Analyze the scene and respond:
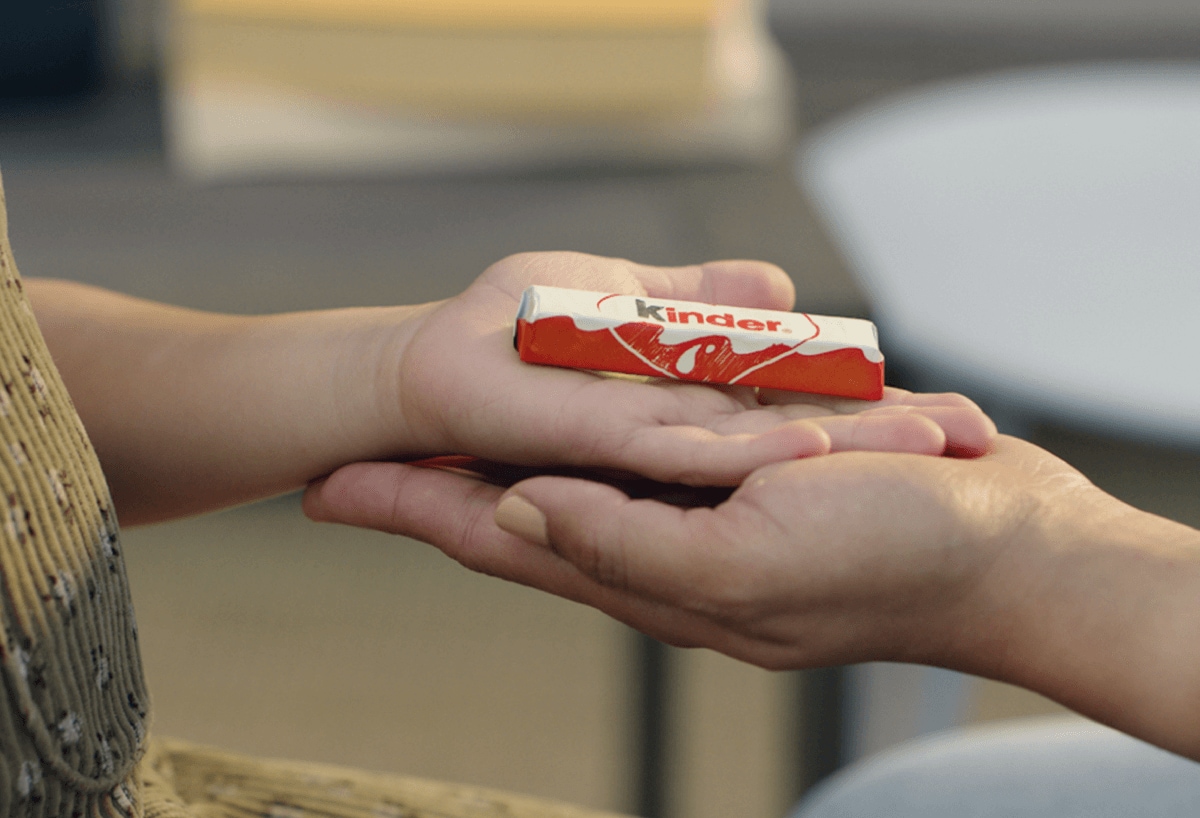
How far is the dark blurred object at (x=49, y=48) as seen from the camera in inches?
74.2

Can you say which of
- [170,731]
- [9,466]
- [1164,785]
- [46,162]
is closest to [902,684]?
[1164,785]

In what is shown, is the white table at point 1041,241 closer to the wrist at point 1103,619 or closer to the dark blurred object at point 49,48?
the wrist at point 1103,619

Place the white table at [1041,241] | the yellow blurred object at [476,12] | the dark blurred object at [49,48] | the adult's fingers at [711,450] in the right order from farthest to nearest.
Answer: the dark blurred object at [49,48] → the yellow blurred object at [476,12] → the white table at [1041,241] → the adult's fingers at [711,450]

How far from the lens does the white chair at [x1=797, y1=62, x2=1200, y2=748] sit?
1033 millimetres

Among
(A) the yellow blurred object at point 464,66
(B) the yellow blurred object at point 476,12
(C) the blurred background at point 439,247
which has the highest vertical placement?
(B) the yellow blurred object at point 476,12

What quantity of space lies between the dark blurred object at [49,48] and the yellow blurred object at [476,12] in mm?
356

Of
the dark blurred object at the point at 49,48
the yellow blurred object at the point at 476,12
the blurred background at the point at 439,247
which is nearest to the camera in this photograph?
the blurred background at the point at 439,247

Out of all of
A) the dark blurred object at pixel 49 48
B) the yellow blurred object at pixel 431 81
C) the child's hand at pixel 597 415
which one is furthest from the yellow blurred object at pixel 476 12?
the child's hand at pixel 597 415

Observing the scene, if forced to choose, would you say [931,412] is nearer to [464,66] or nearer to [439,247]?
[439,247]

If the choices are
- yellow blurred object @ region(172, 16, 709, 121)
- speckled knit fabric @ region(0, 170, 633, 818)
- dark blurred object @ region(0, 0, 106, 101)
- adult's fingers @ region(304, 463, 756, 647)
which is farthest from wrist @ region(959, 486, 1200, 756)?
dark blurred object @ region(0, 0, 106, 101)

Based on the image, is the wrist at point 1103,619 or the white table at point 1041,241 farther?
the white table at point 1041,241

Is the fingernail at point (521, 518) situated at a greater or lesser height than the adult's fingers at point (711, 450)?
lesser

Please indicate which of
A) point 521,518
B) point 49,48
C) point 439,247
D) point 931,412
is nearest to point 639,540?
point 521,518

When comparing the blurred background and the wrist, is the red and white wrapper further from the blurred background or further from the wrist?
the blurred background
